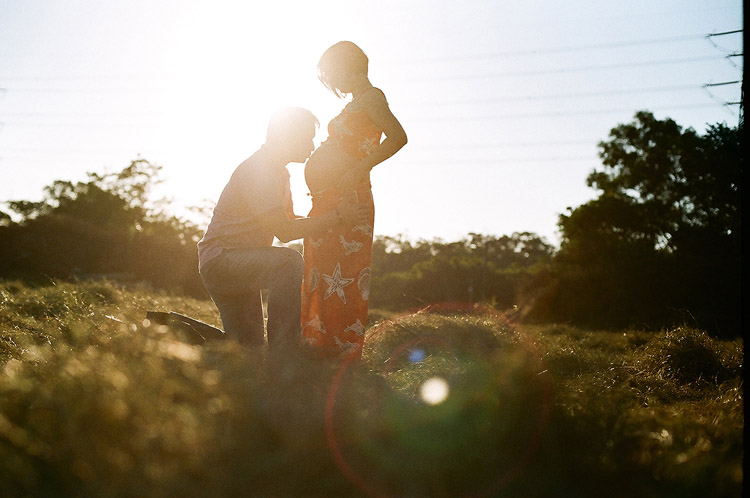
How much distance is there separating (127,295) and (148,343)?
24.4ft

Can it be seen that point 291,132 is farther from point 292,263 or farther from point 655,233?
point 655,233

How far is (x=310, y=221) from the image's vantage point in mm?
3871

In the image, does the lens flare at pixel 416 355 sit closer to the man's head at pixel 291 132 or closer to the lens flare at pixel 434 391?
the lens flare at pixel 434 391

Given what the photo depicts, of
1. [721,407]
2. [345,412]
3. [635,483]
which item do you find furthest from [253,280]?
[721,407]

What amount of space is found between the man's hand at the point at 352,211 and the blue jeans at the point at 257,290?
408 mm

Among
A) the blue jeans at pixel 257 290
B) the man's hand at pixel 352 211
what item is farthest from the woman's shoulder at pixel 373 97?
the blue jeans at pixel 257 290

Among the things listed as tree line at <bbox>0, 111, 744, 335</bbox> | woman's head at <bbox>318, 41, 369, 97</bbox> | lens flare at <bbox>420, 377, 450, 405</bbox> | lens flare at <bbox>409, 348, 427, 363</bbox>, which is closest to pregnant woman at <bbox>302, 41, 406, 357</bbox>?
woman's head at <bbox>318, 41, 369, 97</bbox>

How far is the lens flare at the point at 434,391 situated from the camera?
272 cm

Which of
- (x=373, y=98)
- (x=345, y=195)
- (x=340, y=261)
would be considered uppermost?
(x=373, y=98)

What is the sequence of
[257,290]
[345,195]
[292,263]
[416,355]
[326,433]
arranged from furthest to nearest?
[416,355] → [257,290] → [345,195] → [292,263] → [326,433]

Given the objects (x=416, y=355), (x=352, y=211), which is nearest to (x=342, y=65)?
(x=352, y=211)

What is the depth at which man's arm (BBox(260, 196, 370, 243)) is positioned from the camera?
388cm

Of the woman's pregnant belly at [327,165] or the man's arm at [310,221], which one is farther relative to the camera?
the woman's pregnant belly at [327,165]

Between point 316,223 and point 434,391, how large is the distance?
59.0 inches
